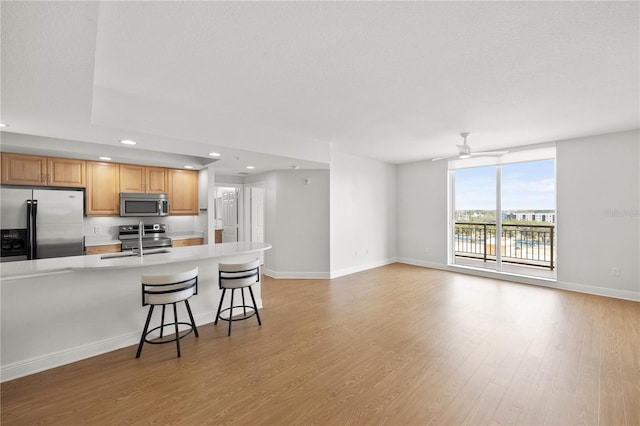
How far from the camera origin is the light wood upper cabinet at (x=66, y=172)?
4.06m

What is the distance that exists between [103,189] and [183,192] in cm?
121

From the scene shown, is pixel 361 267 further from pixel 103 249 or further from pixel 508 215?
pixel 103 249

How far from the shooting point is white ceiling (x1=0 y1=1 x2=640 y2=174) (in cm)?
166

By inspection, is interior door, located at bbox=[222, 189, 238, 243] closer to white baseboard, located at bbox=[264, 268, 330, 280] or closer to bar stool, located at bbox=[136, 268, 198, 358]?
white baseboard, located at bbox=[264, 268, 330, 280]

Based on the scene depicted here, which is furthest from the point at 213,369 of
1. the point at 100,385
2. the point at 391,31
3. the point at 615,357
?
the point at 615,357

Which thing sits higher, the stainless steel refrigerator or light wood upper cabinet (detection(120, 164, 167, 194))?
light wood upper cabinet (detection(120, 164, 167, 194))

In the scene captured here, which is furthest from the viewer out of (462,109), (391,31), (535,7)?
(462,109)

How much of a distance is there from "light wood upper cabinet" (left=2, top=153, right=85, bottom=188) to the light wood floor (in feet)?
9.31

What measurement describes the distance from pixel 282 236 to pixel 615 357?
4740 millimetres

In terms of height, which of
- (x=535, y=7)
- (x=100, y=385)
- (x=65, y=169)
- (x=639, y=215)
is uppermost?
(x=535, y=7)

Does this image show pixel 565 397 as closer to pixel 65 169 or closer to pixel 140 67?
pixel 140 67

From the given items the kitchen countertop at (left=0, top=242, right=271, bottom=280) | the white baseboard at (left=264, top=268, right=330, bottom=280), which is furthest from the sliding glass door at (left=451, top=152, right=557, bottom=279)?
the kitchen countertop at (left=0, top=242, right=271, bottom=280)

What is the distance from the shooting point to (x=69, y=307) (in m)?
2.62

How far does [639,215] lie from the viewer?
4.16 metres
